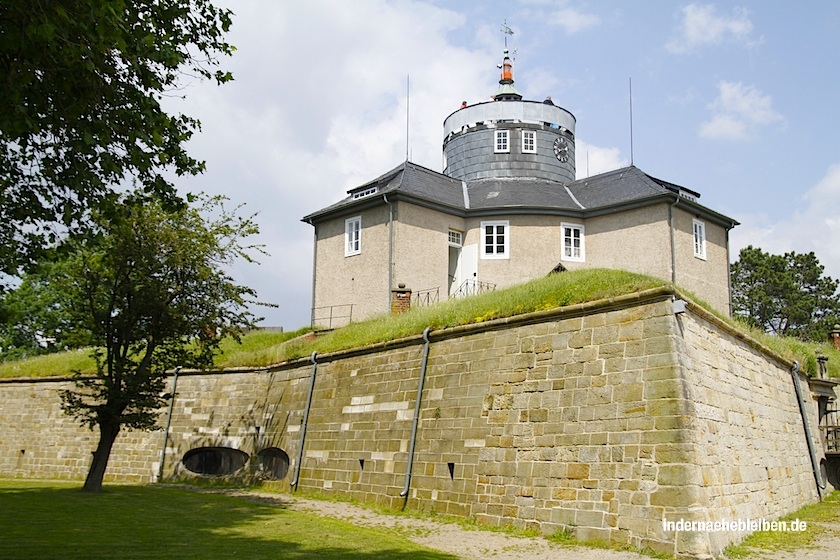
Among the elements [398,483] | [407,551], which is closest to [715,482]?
[407,551]

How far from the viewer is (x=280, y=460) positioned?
19.6 m

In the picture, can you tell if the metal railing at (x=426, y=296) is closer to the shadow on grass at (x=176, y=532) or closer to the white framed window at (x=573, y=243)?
the white framed window at (x=573, y=243)

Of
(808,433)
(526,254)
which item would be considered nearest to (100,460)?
(526,254)

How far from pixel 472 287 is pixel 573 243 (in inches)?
163

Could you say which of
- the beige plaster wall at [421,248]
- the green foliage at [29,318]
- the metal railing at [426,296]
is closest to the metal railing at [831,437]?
the metal railing at [426,296]

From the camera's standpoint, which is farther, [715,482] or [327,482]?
[327,482]

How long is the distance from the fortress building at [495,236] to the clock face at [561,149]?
1865 millimetres

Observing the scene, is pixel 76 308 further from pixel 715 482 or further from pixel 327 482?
pixel 715 482

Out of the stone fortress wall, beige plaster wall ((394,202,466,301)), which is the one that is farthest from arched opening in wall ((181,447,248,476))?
beige plaster wall ((394,202,466,301))

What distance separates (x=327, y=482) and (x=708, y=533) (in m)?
9.41

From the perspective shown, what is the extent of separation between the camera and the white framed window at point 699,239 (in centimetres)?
2661

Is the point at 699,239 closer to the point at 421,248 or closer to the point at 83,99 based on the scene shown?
the point at 421,248

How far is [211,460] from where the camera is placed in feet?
70.6

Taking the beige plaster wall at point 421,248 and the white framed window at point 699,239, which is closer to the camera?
the beige plaster wall at point 421,248
